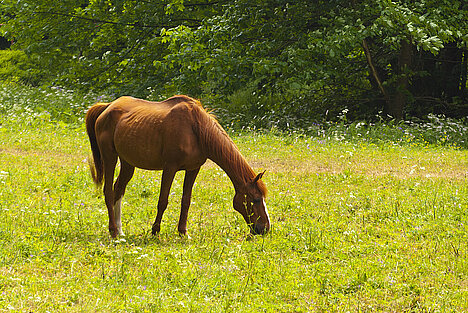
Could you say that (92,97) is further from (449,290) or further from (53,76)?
(449,290)

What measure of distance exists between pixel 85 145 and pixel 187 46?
450 cm

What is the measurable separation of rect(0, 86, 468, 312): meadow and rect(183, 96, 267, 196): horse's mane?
76cm

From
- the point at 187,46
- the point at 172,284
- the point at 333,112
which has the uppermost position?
the point at 187,46

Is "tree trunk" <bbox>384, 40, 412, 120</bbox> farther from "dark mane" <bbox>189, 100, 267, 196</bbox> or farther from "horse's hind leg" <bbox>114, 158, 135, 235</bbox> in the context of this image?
"horse's hind leg" <bbox>114, 158, 135, 235</bbox>

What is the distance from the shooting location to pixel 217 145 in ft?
21.2

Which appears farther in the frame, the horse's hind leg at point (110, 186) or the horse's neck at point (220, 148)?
the horse's hind leg at point (110, 186)

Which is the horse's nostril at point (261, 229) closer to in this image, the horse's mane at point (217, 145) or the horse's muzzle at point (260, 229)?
the horse's muzzle at point (260, 229)

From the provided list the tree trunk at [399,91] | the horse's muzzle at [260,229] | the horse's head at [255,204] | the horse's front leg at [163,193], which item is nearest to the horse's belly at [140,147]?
the horse's front leg at [163,193]

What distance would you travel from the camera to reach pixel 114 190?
7.04 m

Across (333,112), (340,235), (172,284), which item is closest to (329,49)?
(333,112)

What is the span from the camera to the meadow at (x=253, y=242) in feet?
15.5

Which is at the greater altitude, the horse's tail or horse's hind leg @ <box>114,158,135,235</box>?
the horse's tail

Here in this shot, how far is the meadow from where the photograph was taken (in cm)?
471

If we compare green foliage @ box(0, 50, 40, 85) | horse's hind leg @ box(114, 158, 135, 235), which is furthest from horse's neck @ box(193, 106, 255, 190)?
green foliage @ box(0, 50, 40, 85)
